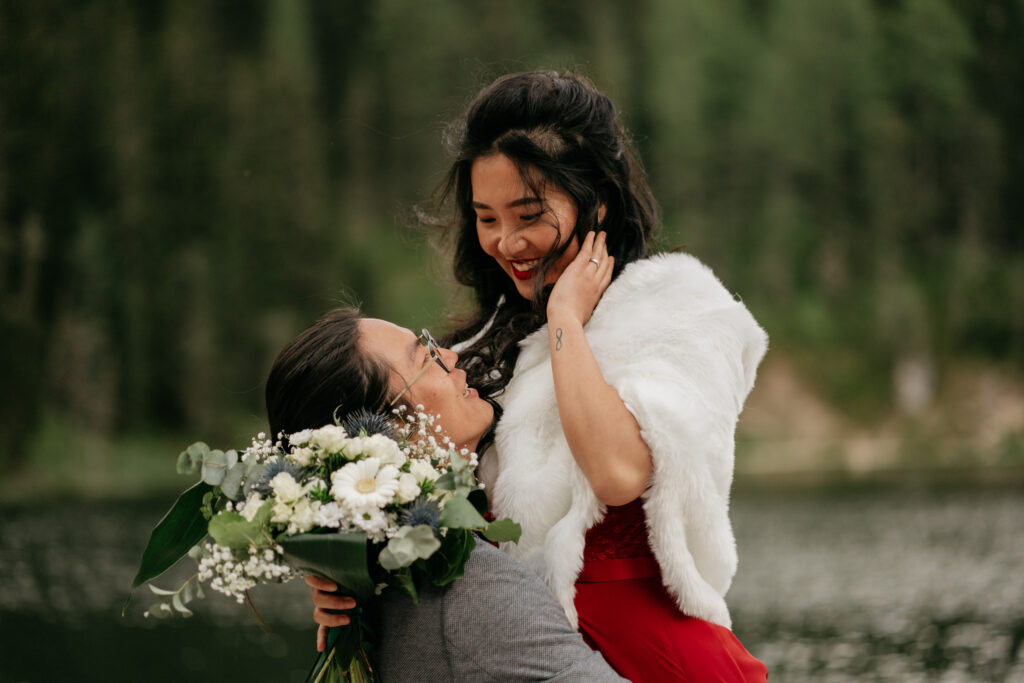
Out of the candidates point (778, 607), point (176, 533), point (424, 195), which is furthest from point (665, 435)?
point (424, 195)

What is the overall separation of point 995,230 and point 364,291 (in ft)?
68.5

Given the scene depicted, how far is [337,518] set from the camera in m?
2.08

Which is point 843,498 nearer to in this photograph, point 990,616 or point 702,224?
point 990,616

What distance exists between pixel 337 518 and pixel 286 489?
0.38 ft

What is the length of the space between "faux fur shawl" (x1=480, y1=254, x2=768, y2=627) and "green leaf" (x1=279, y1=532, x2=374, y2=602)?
0.50m

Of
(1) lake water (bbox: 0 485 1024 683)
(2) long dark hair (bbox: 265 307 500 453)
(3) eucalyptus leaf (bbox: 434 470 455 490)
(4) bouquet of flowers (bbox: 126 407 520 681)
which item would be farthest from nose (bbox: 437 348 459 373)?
(1) lake water (bbox: 0 485 1024 683)

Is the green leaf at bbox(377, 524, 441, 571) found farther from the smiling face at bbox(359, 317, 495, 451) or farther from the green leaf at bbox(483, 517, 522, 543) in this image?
the smiling face at bbox(359, 317, 495, 451)

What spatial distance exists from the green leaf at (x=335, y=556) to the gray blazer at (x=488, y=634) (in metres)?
0.14

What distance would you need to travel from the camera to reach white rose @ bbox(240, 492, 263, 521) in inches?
83.7

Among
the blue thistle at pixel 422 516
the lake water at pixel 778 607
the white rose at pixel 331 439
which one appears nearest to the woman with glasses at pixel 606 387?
the blue thistle at pixel 422 516

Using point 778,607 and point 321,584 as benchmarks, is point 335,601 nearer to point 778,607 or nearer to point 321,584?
point 321,584

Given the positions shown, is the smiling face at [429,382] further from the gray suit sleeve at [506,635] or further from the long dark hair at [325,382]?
the gray suit sleeve at [506,635]

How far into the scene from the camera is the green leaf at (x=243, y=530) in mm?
2109

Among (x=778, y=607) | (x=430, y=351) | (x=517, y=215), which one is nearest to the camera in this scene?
(x=430, y=351)
